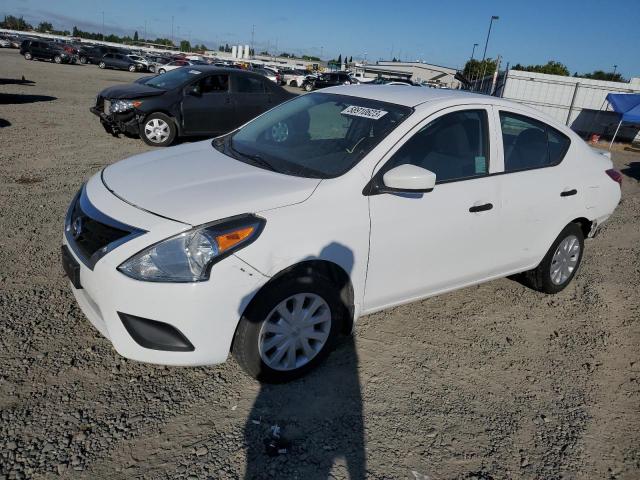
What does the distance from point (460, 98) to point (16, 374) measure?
3.37 m

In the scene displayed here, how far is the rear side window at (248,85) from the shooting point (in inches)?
399

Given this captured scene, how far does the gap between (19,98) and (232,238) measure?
48.8 feet

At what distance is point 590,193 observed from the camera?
428 cm

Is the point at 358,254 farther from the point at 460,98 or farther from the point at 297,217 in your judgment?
the point at 460,98

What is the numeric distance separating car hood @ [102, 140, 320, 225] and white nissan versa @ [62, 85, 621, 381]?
12mm

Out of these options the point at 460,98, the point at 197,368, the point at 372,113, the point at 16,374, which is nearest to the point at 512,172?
the point at 460,98

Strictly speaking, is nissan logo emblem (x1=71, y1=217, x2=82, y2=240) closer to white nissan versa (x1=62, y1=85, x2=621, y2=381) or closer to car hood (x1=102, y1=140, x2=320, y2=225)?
white nissan versa (x1=62, y1=85, x2=621, y2=381)

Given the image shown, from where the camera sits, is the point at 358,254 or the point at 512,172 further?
the point at 512,172

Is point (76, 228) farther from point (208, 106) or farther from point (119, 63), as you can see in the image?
point (119, 63)

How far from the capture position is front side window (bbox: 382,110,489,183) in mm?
3213

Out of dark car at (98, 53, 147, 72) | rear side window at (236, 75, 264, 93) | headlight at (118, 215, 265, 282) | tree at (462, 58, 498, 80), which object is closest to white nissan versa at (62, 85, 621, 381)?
headlight at (118, 215, 265, 282)

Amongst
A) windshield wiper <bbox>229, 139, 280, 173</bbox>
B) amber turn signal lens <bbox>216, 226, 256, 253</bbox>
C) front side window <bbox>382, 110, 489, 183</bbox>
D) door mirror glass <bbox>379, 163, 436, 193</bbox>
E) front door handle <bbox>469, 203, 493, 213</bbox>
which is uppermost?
front side window <bbox>382, 110, 489, 183</bbox>

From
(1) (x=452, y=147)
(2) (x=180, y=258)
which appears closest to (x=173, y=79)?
(1) (x=452, y=147)

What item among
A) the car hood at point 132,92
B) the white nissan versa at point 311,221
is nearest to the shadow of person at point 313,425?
the white nissan versa at point 311,221
